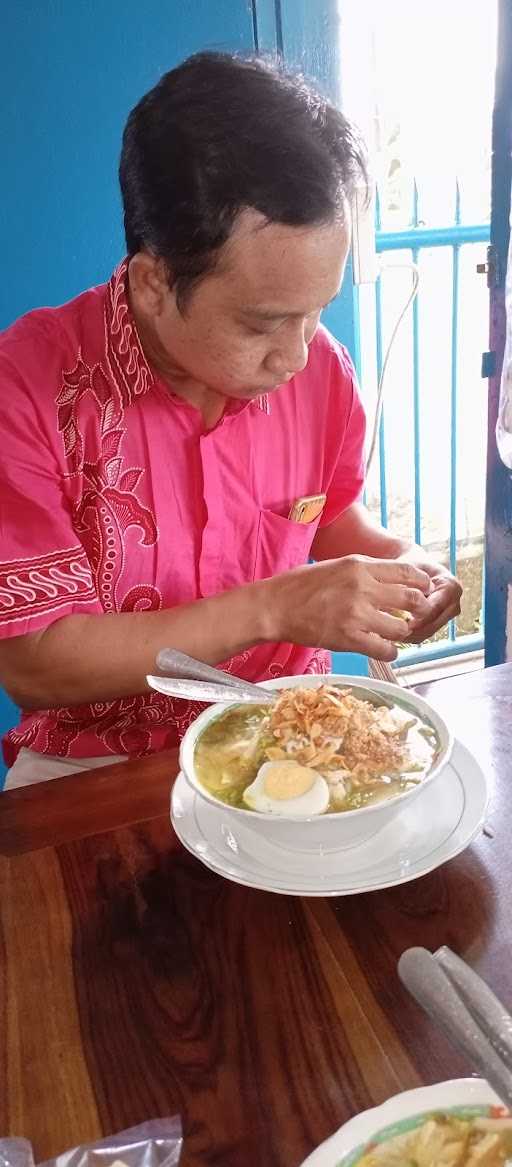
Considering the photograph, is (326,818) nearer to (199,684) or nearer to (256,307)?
(199,684)

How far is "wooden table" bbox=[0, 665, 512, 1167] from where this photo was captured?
69cm

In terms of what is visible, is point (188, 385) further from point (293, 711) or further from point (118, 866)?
point (118, 866)

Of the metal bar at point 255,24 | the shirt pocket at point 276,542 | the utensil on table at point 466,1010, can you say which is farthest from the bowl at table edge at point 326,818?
the metal bar at point 255,24

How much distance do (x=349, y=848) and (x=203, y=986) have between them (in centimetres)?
20

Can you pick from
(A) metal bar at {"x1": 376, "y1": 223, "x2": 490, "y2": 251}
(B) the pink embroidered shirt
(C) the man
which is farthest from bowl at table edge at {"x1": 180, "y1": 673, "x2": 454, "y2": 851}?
(A) metal bar at {"x1": 376, "y1": 223, "x2": 490, "y2": 251}

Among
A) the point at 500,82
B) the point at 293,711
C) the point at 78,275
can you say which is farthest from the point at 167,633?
the point at 500,82

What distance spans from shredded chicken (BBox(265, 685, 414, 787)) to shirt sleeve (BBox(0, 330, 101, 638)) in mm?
420

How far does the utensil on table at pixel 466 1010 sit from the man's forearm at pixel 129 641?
704 mm

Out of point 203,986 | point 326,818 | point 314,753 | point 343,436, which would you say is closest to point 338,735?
point 314,753

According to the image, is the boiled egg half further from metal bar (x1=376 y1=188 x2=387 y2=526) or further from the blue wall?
metal bar (x1=376 y1=188 x2=387 y2=526)

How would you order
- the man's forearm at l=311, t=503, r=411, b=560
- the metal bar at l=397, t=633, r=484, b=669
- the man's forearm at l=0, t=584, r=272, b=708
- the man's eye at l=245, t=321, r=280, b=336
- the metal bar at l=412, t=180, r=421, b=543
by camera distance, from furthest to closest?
the metal bar at l=397, t=633, r=484, b=669
the metal bar at l=412, t=180, r=421, b=543
the man's forearm at l=311, t=503, r=411, b=560
the man's forearm at l=0, t=584, r=272, b=708
the man's eye at l=245, t=321, r=280, b=336

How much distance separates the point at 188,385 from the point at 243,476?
0.18 m

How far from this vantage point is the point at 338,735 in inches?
38.5

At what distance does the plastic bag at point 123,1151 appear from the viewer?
646mm
